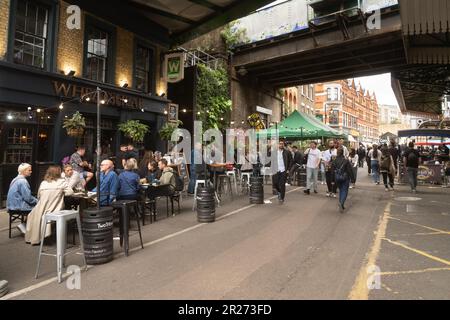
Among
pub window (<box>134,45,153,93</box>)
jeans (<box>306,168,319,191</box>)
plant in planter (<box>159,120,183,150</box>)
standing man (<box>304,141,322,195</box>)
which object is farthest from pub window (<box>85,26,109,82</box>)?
jeans (<box>306,168,319,191</box>)

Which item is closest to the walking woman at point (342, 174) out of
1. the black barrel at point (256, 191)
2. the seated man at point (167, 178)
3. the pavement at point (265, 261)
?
the pavement at point (265, 261)

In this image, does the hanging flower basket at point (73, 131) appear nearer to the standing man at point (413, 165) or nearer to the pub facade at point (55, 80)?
the pub facade at point (55, 80)

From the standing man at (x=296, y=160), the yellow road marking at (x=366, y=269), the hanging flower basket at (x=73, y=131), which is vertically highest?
the hanging flower basket at (x=73, y=131)

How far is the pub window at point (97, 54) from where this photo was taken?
12641 millimetres

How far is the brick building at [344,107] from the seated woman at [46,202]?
148 feet

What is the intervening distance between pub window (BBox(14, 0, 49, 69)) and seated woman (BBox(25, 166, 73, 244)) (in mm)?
5694

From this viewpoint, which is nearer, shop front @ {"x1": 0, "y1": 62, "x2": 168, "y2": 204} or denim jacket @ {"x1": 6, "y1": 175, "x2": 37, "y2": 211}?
denim jacket @ {"x1": 6, "y1": 175, "x2": 37, "y2": 211}

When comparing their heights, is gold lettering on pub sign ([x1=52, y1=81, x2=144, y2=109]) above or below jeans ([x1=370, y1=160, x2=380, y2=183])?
above

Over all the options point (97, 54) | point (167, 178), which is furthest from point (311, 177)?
point (97, 54)

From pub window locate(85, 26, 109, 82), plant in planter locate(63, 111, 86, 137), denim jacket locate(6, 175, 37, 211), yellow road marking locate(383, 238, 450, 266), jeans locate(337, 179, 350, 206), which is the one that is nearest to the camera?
yellow road marking locate(383, 238, 450, 266)

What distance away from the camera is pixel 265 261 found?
542cm

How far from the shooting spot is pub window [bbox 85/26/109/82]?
12.6 metres

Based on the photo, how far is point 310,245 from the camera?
20.8 ft

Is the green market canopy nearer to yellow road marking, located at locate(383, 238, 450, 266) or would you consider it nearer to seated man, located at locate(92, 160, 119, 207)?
yellow road marking, located at locate(383, 238, 450, 266)
